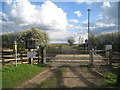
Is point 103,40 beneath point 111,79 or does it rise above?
above

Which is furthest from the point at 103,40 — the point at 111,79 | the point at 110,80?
the point at 110,80

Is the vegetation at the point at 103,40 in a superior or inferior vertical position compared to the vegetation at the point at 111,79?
superior

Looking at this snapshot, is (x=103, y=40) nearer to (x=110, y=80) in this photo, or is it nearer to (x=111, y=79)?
(x=111, y=79)

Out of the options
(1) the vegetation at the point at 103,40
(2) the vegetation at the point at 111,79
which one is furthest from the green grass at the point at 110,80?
(1) the vegetation at the point at 103,40

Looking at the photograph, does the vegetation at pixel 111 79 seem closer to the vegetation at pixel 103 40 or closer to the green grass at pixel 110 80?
the green grass at pixel 110 80

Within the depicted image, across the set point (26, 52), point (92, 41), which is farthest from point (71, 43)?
point (26, 52)

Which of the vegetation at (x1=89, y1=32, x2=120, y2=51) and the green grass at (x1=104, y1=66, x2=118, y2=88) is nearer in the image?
the green grass at (x1=104, y1=66, x2=118, y2=88)

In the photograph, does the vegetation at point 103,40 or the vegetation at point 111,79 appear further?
the vegetation at point 103,40

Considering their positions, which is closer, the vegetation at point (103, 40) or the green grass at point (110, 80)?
the green grass at point (110, 80)

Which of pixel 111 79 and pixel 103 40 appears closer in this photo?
pixel 111 79

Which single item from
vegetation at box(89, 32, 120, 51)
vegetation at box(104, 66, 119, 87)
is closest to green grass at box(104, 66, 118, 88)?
vegetation at box(104, 66, 119, 87)

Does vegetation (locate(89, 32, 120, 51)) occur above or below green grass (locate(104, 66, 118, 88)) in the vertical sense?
above

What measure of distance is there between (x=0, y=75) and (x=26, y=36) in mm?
33410

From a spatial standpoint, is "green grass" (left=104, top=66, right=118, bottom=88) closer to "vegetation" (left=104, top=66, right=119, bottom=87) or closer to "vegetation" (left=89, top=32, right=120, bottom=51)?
"vegetation" (left=104, top=66, right=119, bottom=87)
